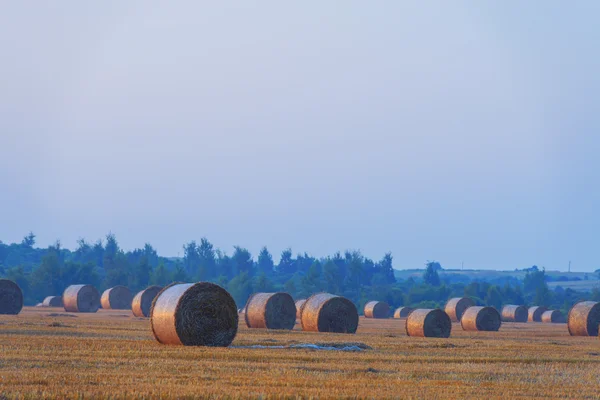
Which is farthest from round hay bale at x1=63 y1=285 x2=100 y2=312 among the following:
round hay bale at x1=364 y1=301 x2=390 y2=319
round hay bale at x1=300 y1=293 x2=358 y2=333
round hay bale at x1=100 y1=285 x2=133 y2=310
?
round hay bale at x1=300 y1=293 x2=358 y2=333

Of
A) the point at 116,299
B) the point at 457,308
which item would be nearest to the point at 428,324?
the point at 457,308

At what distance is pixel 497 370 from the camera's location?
17.1 meters

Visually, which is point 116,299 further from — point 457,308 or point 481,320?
point 481,320

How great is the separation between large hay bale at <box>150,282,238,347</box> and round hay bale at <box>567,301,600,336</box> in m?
19.2

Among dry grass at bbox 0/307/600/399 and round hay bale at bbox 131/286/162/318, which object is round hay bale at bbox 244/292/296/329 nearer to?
dry grass at bbox 0/307/600/399

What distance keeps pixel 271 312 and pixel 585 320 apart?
1258 centimetres

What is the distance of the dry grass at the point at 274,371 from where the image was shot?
12805 millimetres

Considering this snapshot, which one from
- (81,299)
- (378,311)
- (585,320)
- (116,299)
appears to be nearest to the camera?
(585,320)

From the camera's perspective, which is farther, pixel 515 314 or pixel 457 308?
pixel 515 314

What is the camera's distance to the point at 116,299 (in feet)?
189

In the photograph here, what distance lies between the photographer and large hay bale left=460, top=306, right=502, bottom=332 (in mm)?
39750

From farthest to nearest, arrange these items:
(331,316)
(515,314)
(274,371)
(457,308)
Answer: (515,314)
(457,308)
(331,316)
(274,371)

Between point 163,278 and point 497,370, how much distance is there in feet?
234

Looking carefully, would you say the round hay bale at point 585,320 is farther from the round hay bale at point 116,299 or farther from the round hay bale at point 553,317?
the round hay bale at point 116,299
